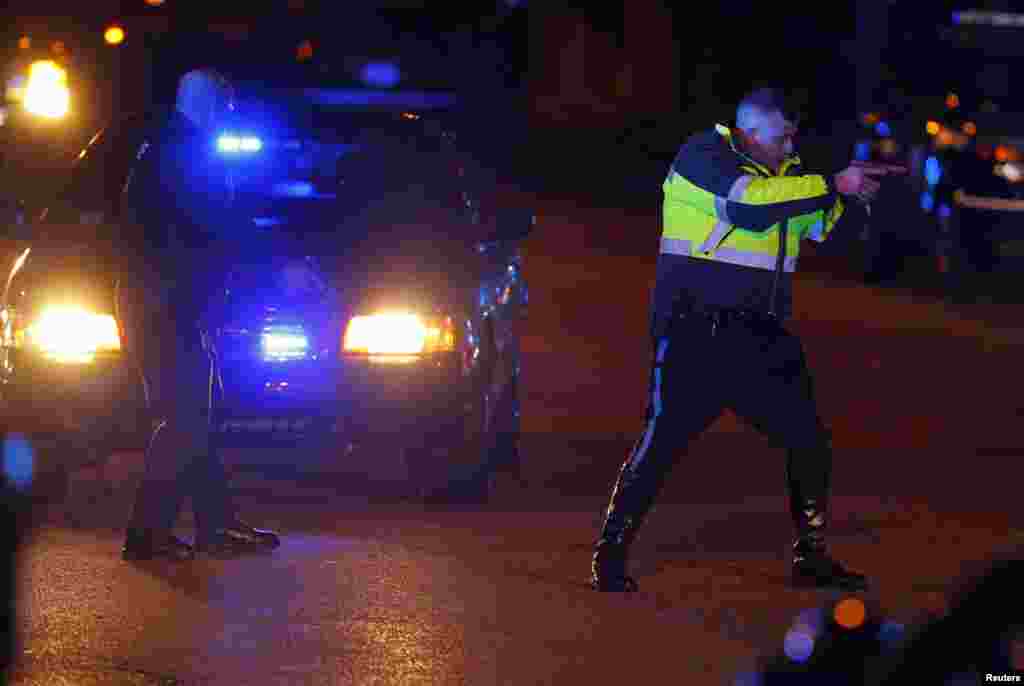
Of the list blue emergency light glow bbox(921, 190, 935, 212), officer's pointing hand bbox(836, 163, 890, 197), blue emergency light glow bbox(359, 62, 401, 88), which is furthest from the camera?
blue emergency light glow bbox(921, 190, 935, 212)

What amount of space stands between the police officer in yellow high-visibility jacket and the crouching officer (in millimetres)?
1661

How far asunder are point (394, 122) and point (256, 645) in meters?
3.84

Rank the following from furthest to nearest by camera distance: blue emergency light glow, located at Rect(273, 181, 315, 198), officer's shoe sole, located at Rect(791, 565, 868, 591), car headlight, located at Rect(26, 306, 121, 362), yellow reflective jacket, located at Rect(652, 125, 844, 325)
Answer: blue emergency light glow, located at Rect(273, 181, 315, 198) < car headlight, located at Rect(26, 306, 121, 362) < officer's shoe sole, located at Rect(791, 565, 868, 591) < yellow reflective jacket, located at Rect(652, 125, 844, 325)

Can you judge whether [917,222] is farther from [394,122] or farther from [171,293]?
[171,293]

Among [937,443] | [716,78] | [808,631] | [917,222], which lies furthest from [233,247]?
[716,78]

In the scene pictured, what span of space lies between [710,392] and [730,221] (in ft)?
2.04

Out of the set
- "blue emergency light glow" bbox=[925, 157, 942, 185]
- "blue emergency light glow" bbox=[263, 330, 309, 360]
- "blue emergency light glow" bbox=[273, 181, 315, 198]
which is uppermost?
"blue emergency light glow" bbox=[273, 181, 315, 198]

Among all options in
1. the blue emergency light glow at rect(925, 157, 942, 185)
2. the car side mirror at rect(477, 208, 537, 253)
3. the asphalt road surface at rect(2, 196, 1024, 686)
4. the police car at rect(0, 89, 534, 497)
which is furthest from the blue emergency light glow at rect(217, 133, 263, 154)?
the blue emergency light glow at rect(925, 157, 942, 185)

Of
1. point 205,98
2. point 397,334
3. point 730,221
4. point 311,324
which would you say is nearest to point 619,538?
point 730,221

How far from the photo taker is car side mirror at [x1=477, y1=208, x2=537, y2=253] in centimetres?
905

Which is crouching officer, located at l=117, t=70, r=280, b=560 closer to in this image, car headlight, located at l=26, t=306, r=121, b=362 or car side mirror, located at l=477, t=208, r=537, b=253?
car headlight, located at l=26, t=306, r=121, b=362

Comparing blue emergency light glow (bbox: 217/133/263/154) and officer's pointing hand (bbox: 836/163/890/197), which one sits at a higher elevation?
officer's pointing hand (bbox: 836/163/890/197)

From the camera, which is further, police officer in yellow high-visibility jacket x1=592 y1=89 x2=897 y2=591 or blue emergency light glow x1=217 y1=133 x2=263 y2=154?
blue emergency light glow x1=217 y1=133 x2=263 y2=154

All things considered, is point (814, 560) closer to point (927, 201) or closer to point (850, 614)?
point (850, 614)
